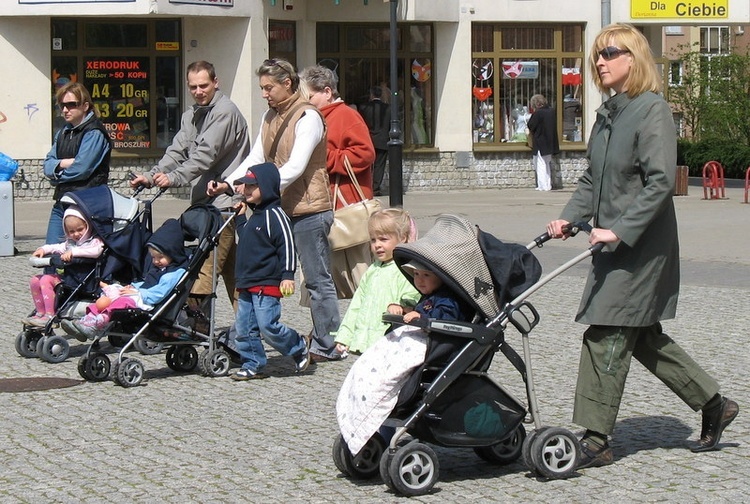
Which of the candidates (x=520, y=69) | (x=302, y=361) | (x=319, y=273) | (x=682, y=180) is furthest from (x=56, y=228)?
(x=520, y=69)

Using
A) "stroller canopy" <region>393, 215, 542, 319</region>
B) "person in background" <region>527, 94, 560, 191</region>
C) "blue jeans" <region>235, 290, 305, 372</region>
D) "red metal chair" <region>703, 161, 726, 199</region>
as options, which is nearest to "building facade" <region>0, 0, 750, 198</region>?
"person in background" <region>527, 94, 560, 191</region>

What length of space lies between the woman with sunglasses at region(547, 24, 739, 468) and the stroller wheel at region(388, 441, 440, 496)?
79 cm

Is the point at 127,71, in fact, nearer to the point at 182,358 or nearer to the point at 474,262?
the point at 182,358

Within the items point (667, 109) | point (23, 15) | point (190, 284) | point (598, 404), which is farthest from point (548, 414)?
point (23, 15)

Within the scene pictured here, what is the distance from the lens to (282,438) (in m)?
7.09

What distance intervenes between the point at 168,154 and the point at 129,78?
1597 cm

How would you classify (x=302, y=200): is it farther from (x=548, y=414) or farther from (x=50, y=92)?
(x=50, y=92)

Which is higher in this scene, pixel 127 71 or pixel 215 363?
pixel 127 71

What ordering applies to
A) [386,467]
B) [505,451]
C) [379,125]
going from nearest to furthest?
1. [386,467]
2. [505,451]
3. [379,125]

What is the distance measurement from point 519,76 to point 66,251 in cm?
2028

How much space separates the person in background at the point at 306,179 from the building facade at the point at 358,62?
15.3 m

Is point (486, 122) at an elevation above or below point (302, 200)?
above

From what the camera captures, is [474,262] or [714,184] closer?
[474,262]

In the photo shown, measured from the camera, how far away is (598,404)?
639 cm
